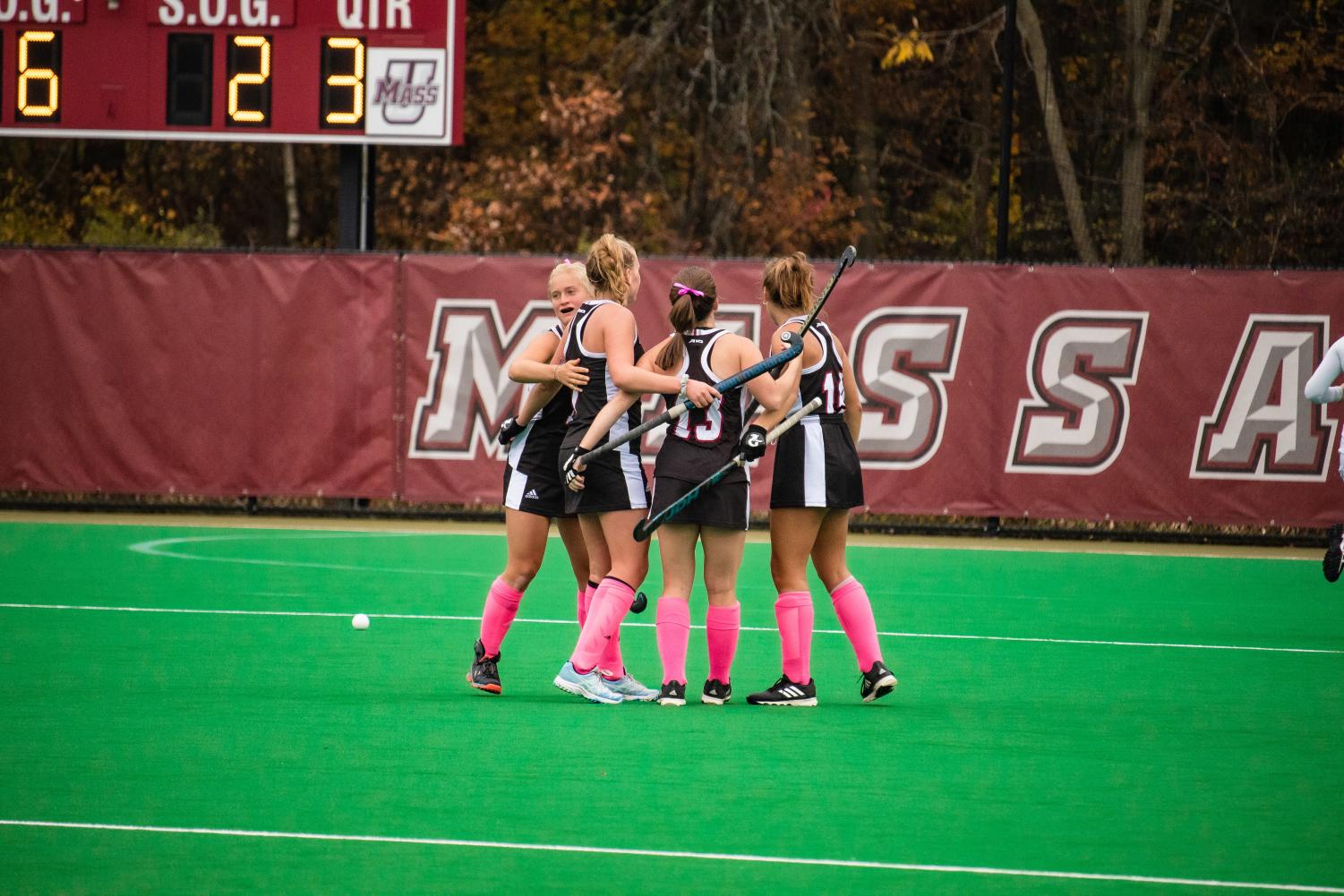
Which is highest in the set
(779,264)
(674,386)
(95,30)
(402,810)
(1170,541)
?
(95,30)

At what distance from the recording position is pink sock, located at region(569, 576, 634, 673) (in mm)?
8320

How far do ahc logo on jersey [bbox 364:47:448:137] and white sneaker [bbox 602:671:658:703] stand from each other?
32.3 feet

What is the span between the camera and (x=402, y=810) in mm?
6438

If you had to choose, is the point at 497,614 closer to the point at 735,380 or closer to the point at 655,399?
the point at 735,380

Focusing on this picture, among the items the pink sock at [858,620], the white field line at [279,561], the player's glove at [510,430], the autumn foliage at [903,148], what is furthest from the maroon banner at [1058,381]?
the pink sock at [858,620]

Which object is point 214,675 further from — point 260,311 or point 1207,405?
point 1207,405

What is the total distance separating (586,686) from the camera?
28.0 ft

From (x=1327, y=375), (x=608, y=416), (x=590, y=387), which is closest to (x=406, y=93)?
(x=1327, y=375)

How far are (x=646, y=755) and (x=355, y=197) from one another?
40.6 feet

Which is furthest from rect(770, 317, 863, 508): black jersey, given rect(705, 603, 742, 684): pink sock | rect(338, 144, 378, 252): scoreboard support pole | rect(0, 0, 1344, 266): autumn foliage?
rect(0, 0, 1344, 266): autumn foliage

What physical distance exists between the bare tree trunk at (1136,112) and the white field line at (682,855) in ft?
59.8

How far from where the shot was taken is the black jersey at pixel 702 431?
8234mm

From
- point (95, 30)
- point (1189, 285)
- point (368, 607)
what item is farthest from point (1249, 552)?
point (95, 30)

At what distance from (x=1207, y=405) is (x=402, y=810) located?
41.2 feet
